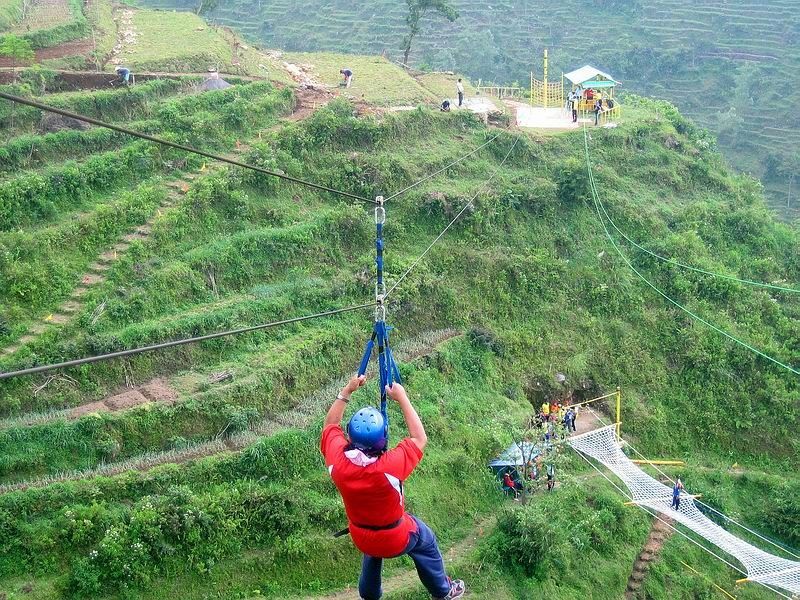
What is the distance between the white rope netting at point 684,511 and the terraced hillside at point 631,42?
3212cm

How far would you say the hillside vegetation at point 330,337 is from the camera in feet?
39.3

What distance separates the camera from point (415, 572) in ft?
41.6

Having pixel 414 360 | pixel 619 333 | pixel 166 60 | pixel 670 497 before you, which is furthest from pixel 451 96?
pixel 670 497

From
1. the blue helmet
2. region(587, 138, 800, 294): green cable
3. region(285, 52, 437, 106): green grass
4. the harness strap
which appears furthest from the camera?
region(285, 52, 437, 106): green grass

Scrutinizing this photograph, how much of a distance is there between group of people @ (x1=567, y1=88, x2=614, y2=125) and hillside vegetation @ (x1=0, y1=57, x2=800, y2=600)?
122cm

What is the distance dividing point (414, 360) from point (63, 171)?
27.3 feet

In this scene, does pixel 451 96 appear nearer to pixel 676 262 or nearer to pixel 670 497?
pixel 676 262

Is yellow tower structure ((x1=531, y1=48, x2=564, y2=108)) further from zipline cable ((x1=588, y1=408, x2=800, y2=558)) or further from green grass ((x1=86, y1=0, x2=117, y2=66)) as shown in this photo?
green grass ((x1=86, y1=0, x2=117, y2=66))

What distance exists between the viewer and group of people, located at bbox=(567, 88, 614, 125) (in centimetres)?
2506

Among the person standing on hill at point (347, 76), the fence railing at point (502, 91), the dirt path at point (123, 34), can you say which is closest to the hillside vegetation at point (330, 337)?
the person standing on hill at point (347, 76)

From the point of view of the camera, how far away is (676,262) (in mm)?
20922

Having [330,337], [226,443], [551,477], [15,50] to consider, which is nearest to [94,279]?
[226,443]

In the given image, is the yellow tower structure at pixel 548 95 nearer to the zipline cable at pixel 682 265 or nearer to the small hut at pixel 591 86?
the small hut at pixel 591 86

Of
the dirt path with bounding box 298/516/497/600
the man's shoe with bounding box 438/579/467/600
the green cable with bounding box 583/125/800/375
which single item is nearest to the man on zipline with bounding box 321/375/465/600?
the man's shoe with bounding box 438/579/467/600
